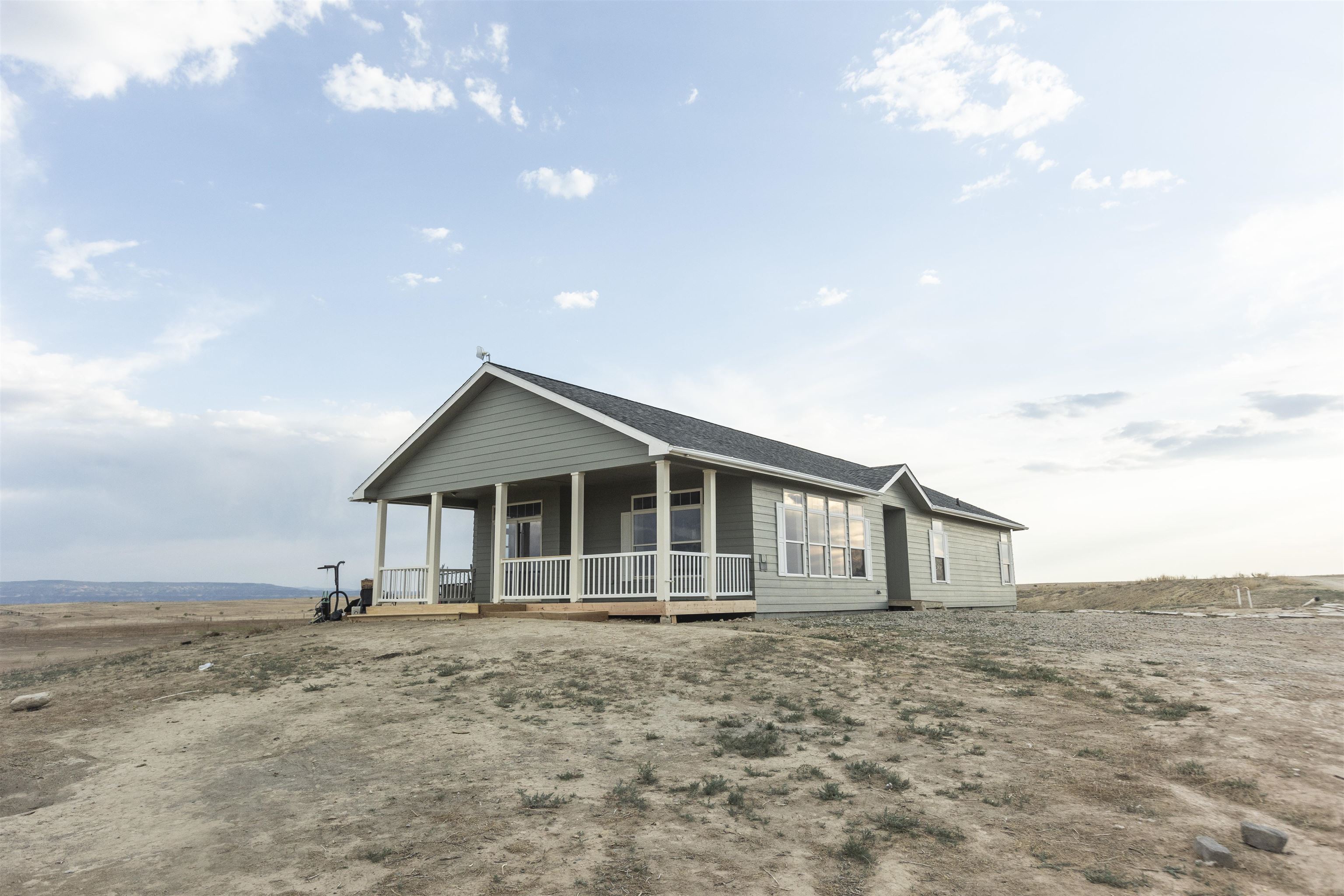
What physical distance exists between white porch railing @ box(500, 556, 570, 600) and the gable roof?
3.12m

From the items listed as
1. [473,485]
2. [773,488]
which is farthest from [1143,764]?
[473,485]

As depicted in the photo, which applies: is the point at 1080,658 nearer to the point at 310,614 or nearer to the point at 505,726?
the point at 505,726

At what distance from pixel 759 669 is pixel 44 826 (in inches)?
269

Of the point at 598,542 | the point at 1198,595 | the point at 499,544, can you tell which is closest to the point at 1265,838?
the point at 499,544

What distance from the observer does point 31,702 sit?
32.6 feet

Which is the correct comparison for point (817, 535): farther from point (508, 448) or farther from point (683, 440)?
point (508, 448)

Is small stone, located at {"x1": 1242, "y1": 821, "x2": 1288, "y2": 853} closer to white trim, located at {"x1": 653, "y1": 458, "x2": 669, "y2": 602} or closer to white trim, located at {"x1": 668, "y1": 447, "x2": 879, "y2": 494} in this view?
white trim, located at {"x1": 668, "y1": 447, "x2": 879, "y2": 494}

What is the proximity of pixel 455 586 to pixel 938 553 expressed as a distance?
13888 millimetres

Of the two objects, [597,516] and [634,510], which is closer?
[634,510]

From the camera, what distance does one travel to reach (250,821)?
5742mm

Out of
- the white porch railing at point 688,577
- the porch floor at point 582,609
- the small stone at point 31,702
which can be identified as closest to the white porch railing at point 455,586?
the porch floor at point 582,609

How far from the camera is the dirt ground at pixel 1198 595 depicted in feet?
90.8

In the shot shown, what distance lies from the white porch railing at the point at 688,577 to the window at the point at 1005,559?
17235mm

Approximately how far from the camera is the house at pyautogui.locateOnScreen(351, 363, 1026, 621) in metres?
15.7
